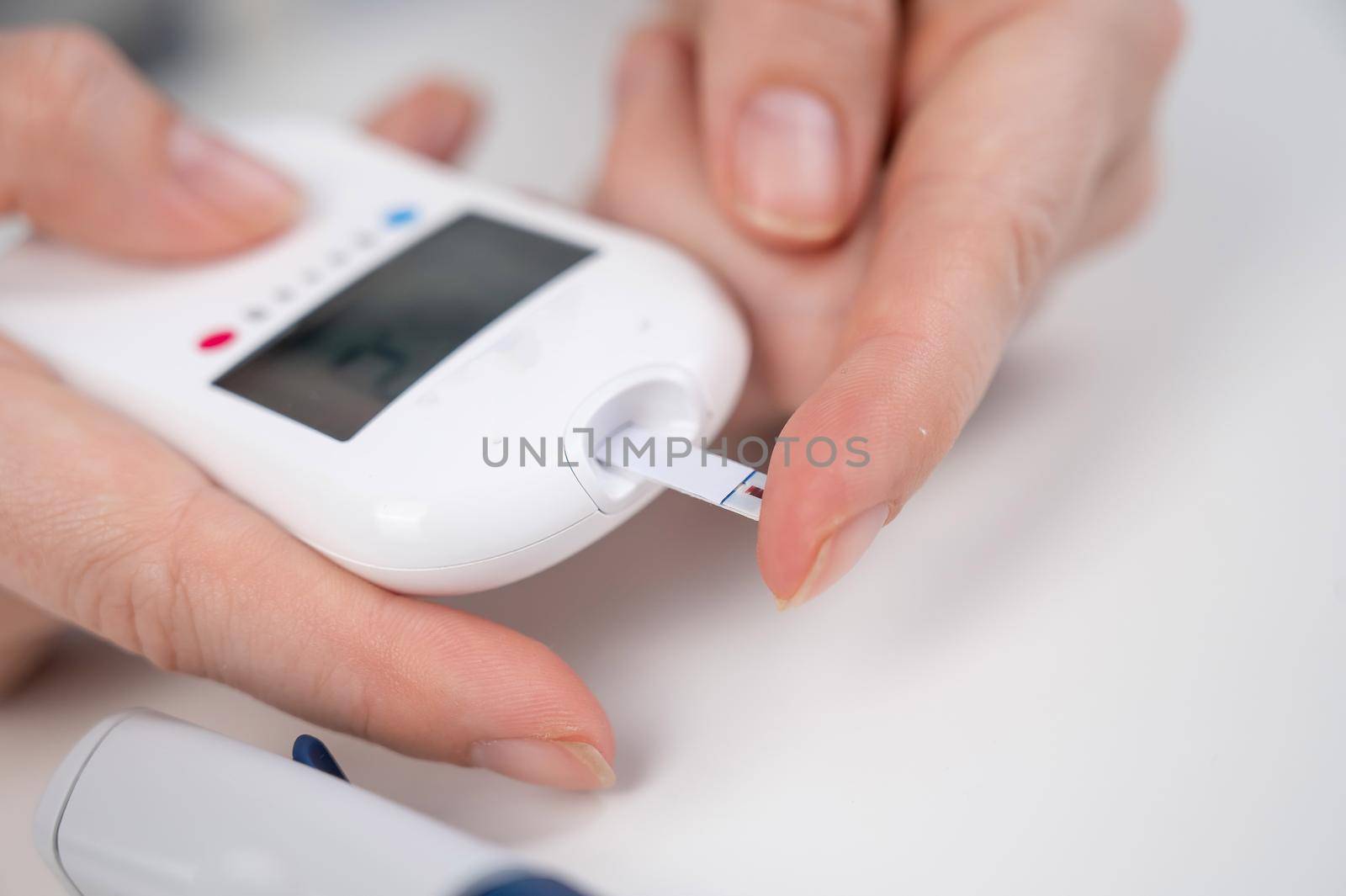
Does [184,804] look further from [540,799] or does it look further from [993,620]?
[993,620]

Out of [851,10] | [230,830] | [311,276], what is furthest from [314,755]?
[851,10]

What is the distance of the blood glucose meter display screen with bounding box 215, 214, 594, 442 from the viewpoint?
60cm

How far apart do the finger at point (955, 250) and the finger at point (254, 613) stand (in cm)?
13

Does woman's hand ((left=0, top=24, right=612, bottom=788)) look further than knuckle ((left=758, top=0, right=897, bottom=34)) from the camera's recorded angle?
No

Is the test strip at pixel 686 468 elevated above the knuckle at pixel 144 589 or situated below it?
above

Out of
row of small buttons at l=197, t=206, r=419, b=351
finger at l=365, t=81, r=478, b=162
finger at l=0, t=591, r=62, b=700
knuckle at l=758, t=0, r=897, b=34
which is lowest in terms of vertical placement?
finger at l=0, t=591, r=62, b=700

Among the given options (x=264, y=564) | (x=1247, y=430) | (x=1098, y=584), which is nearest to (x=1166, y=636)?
(x=1098, y=584)

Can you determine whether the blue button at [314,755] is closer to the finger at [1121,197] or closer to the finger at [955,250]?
the finger at [955,250]

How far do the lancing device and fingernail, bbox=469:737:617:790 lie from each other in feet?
0.20

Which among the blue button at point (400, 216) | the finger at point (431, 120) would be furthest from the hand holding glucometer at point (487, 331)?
the finger at point (431, 120)

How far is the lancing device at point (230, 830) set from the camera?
427mm

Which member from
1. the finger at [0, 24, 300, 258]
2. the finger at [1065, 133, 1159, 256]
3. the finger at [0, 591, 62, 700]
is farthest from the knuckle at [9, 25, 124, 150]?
the finger at [1065, 133, 1159, 256]

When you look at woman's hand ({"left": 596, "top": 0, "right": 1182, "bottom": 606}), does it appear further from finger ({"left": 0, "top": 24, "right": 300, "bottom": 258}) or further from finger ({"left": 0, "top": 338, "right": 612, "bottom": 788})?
finger ({"left": 0, "top": 24, "right": 300, "bottom": 258})

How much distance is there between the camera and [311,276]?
2.31 ft
